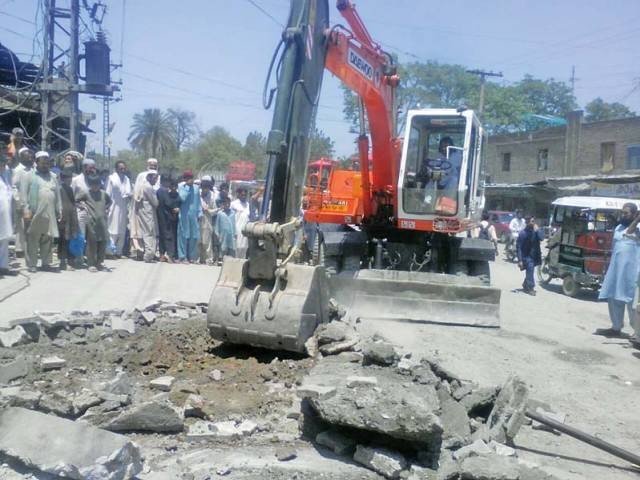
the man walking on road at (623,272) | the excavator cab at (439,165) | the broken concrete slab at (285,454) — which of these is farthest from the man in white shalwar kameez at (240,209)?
the broken concrete slab at (285,454)

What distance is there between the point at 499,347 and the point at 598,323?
12.4 ft

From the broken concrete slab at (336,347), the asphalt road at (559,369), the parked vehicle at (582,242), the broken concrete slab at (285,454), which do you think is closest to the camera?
the broken concrete slab at (285,454)

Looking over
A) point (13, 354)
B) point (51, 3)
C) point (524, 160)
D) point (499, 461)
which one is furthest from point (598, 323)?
point (524, 160)

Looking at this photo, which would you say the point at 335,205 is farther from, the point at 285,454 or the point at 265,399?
the point at 285,454

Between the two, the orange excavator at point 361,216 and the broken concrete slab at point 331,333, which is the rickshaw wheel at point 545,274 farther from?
the broken concrete slab at point 331,333

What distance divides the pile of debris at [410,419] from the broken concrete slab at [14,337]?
105 inches

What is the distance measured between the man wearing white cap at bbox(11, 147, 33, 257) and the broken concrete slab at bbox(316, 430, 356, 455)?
6.69 m

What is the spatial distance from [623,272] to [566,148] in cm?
3039

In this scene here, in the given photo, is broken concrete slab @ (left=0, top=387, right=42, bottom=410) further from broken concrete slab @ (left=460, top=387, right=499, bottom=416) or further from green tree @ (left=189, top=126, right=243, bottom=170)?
green tree @ (left=189, top=126, right=243, bottom=170)

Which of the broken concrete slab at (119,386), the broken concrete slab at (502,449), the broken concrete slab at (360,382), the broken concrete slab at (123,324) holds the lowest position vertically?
the broken concrete slab at (502,449)

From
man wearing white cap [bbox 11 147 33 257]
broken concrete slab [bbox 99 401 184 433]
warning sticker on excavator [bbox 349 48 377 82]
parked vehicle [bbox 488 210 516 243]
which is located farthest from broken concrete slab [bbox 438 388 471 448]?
parked vehicle [bbox 488 210 516 243]

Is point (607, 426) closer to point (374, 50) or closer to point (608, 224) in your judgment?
point (374, 50)

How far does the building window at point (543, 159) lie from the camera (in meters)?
39.0

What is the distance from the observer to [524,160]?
40.8m
